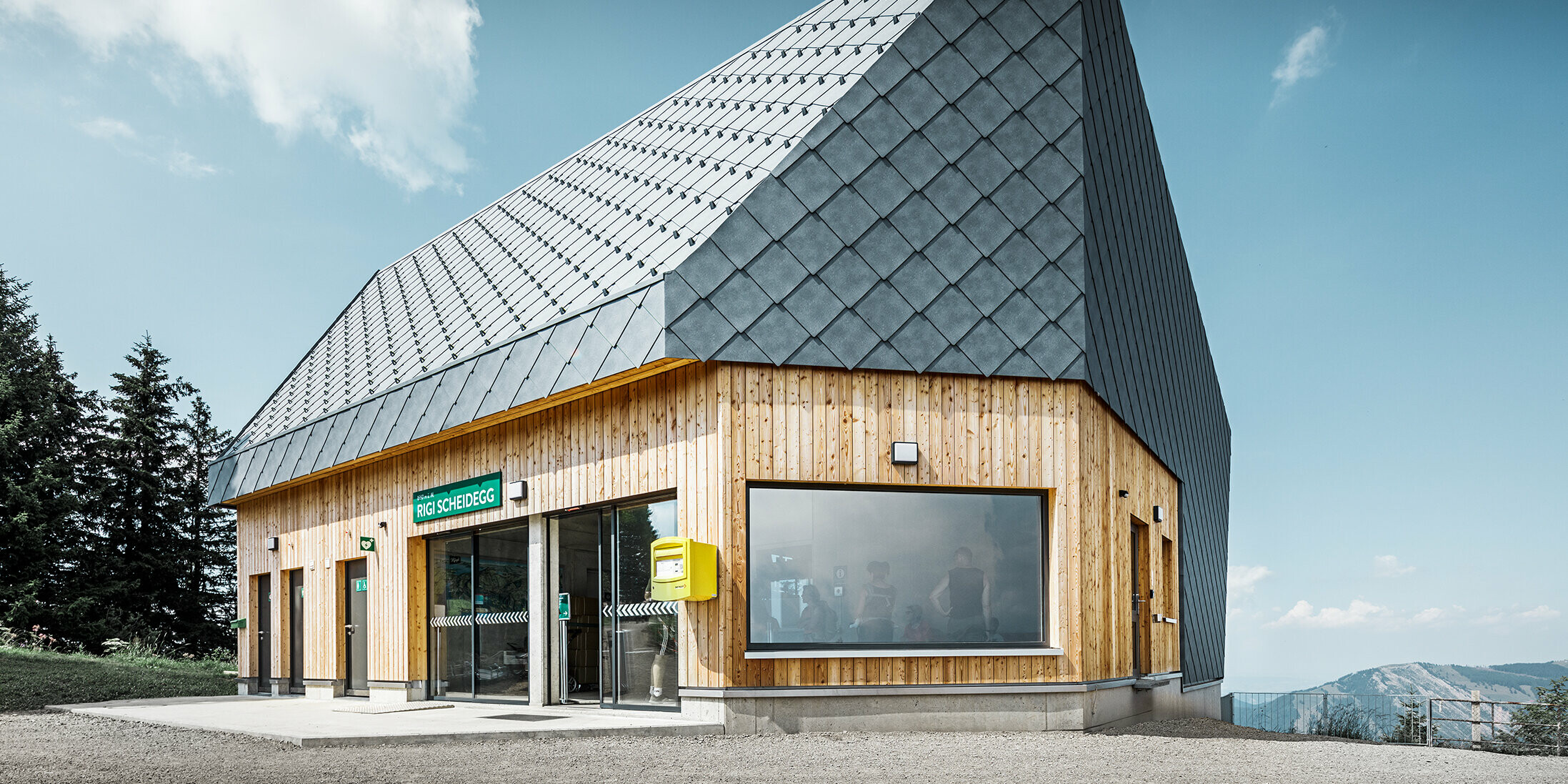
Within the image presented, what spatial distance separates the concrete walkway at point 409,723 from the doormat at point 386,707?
0.05 metres

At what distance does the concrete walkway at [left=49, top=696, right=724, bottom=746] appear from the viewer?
9797 mm

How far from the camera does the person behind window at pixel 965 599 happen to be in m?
11.0

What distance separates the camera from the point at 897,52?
11.7 metres

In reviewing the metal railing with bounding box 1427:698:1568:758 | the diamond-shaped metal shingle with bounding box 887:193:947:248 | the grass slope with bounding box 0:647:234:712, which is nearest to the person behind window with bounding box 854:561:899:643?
the diamond-shaped metal shingle with bounding box 887:193:947:248

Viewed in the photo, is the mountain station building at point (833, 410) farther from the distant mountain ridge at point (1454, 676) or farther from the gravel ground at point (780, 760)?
the distant mountain ridge at point (1454, 676)

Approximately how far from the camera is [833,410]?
1088cm

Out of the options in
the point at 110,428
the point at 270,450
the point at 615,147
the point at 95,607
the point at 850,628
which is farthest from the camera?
the point at 110,428

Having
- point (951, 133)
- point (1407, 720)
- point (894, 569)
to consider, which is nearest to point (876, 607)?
point (894, 569)

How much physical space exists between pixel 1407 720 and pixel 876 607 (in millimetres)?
12418

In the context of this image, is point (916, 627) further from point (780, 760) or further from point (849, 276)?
point (849, 276)

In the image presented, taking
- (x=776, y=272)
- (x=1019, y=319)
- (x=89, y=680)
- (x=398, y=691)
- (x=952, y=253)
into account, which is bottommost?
(x=89, y=680)

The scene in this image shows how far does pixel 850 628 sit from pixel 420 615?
705 centimetres

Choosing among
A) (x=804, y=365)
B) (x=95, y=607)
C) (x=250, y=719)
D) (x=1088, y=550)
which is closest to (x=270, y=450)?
(x=250, y=719)

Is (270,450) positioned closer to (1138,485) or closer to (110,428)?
(1138,485)
